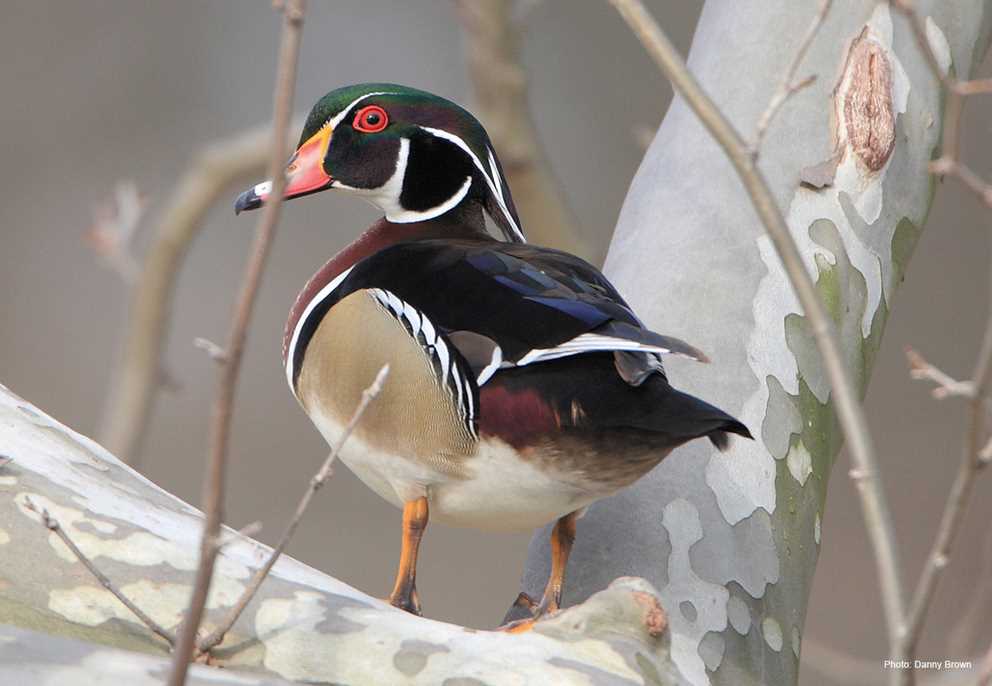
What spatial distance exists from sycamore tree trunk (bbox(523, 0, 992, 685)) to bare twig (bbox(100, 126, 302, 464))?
4.65 ft

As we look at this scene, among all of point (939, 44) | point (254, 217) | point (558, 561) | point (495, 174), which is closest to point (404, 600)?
point (558, 561)

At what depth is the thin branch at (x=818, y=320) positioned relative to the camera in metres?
0.71

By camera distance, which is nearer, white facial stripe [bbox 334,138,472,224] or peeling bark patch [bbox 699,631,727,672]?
peeling bark patch [bbox 699,631,727,672]

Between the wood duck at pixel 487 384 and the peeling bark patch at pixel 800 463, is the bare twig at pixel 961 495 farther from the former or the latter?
the peeling bark patch at pixel 800 463

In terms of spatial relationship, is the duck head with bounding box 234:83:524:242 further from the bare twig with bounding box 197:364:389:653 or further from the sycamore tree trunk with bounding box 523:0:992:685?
Answer: the bare twig with bounding box 197:364:389:653

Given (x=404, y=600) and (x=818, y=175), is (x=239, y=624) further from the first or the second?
(x=818, y=175)

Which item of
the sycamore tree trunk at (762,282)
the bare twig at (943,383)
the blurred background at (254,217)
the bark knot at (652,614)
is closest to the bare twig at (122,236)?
the sycamore tree trunk at (762,282)

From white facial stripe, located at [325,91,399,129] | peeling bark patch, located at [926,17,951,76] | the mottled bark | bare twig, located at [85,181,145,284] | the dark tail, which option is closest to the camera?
the mottled bark

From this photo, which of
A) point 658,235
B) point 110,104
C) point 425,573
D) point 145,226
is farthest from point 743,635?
point 110,104

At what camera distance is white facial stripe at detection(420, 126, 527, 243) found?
1542 millimetres

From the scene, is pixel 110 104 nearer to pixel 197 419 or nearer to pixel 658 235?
pixel 197 419

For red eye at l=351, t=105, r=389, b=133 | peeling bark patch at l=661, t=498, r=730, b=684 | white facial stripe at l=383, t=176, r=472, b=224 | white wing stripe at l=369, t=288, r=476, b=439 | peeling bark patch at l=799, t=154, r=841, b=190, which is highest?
red eye at l=351, t=105, r=389, b=133

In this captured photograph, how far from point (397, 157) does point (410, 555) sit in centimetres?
45

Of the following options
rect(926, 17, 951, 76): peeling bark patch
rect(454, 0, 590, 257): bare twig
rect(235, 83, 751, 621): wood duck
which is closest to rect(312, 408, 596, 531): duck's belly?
rect(235, 83, 751, 621): wood duck
